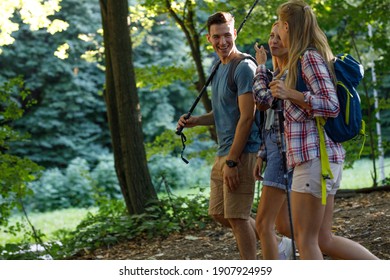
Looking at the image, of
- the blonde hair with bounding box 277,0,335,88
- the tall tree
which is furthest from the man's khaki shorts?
the tall tree

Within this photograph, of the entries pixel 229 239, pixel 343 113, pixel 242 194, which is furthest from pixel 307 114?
pixel 229 239

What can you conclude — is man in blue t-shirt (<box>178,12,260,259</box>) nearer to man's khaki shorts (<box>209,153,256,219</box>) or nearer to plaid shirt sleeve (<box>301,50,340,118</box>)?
man's khaki shorts (<box>209,153,256,219</box>)

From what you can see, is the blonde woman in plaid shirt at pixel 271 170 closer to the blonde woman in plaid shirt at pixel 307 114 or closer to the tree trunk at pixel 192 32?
the blonde woman in plaid shirt at pixel 307 114

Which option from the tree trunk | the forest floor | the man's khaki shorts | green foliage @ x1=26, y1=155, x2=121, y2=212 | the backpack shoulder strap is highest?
the tree trunk

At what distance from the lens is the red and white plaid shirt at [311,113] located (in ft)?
9.04

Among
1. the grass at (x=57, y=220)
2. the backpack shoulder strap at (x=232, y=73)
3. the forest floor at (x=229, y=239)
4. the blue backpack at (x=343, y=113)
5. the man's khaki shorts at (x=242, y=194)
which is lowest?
the grass at (x=57, y=220)

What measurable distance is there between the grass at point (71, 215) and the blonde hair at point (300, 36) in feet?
25.2

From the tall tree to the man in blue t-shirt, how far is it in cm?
345

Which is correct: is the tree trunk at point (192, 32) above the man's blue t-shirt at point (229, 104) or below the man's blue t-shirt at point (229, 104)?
above

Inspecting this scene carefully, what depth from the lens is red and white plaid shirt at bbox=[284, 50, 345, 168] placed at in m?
2.75

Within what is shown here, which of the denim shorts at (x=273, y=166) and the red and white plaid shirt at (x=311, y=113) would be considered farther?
the denim shorts at (x=273, y=166)

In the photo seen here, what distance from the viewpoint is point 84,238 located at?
6844 millimetres

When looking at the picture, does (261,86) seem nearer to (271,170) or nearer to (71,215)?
(271,170)

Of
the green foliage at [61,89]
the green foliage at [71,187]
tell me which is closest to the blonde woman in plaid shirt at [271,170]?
the green foliage at [71,187]
